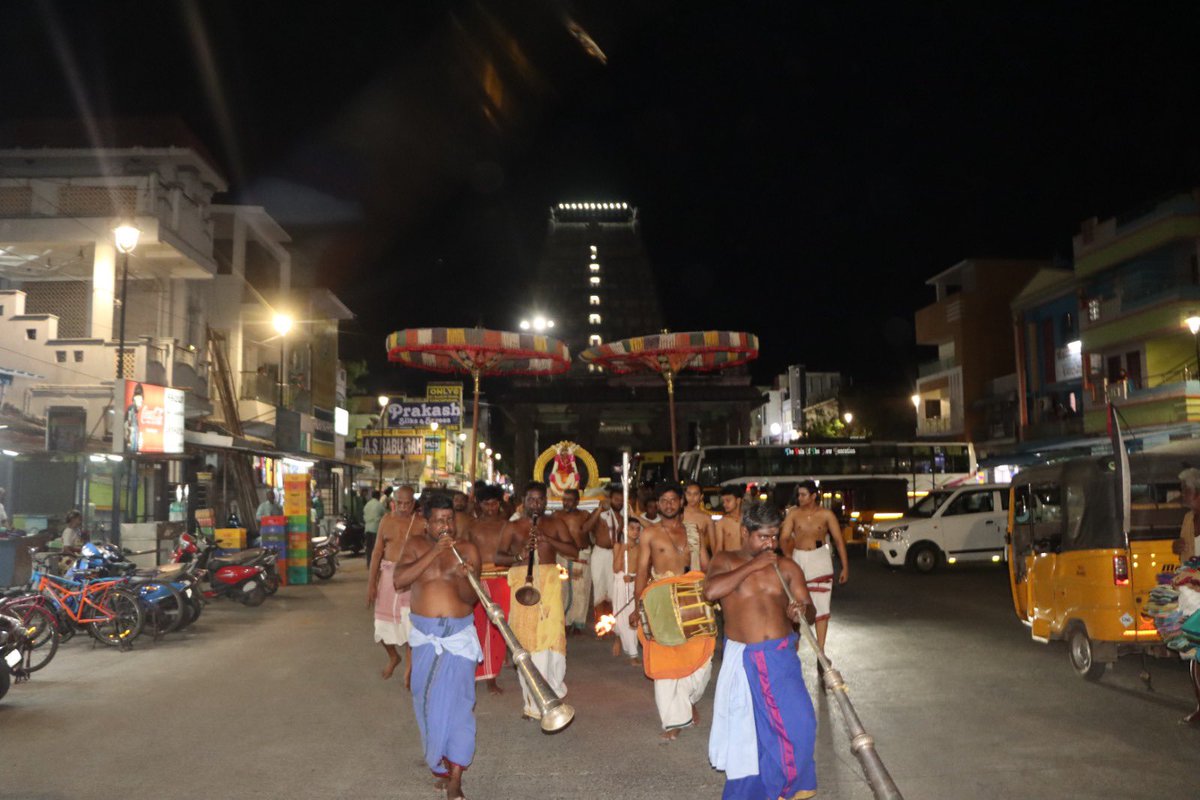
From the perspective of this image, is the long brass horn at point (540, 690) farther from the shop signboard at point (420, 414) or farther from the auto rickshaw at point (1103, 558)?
the shop signboard at point (420, 414)

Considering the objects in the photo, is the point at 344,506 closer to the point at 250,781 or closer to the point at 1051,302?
the point at 1051,302

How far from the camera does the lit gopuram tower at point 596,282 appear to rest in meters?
112

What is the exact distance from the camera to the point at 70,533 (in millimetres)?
14461

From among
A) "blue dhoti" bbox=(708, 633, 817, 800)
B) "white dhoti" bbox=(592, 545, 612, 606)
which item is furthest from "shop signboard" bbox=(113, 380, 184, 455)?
"blue dhoti" bbox=(708, 633, 817, 800)

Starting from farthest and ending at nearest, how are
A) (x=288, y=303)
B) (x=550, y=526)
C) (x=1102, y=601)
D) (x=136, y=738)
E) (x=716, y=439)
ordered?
(x=716, y=439)
(x=288, y=303)
(x=550, y=526)
(x=1102, y=601)
(x=136, y=738)

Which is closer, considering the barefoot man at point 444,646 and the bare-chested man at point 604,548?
the barefoot man at point 444,646

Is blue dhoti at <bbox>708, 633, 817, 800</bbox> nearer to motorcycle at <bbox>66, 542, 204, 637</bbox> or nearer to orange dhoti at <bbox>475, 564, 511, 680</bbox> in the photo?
orange dhoti at <bbox>475, 564, 511, 680</bbox>

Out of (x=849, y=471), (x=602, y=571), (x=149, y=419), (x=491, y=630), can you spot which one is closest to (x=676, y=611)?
(x=491, y=630)

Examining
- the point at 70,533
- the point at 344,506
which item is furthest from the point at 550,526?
the point at 344,506

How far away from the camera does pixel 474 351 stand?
51.9 feet

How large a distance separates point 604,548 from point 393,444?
107 feet

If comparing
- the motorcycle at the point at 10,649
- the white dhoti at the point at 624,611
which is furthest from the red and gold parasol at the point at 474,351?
the motorcycle at the point at 10,649

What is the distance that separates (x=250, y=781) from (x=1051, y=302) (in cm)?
3991

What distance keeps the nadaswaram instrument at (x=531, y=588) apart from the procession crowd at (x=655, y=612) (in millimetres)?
16
